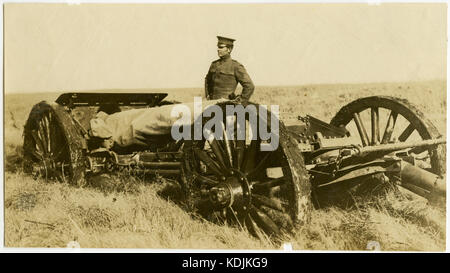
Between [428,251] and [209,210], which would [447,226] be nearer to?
[428,251]

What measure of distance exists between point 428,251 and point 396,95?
1513 millimetres

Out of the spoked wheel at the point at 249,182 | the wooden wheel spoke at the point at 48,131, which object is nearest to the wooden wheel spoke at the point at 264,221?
the spoked wheel at the point at 249,182

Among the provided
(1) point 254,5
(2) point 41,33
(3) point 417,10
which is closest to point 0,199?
(2) point 41,33

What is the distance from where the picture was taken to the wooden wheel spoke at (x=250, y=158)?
14.0 feet

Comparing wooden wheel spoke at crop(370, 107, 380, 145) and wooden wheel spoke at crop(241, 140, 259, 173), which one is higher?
wooden wheel spoke at crop(370, 107, 380, 145)

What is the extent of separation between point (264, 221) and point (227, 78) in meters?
1.63

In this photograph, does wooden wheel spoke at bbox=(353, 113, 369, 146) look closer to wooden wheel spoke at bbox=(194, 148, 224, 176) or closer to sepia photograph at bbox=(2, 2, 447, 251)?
sepia photograph at bbox=(2, 2, 447, 251)

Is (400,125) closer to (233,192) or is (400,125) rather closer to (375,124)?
(375,124)

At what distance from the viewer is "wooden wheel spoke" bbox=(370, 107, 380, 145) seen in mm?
5086

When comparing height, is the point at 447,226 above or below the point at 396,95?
below

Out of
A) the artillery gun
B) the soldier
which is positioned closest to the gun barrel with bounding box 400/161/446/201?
the artillery gun

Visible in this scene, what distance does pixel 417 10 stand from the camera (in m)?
5.06

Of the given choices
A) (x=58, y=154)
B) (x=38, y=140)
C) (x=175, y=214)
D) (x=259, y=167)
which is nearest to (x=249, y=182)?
(x=259, y=167)

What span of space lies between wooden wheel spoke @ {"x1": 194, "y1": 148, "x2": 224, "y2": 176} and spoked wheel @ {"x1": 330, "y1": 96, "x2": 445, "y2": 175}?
1.55 meters
